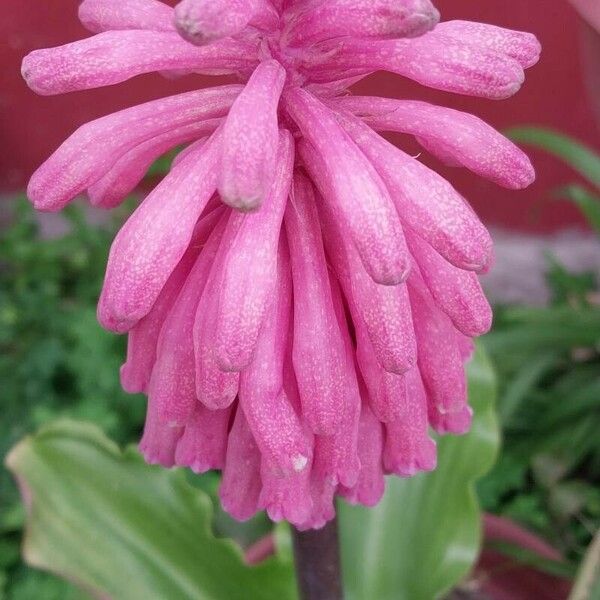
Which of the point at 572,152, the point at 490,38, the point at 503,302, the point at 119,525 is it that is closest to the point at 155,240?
the point at 490,38

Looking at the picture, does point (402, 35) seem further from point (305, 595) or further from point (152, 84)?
point (152, 84)

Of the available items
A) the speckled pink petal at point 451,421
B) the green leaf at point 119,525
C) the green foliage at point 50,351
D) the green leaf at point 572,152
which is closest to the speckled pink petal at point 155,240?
the speckled pink petal at point 451,421

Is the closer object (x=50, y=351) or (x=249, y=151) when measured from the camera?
(x=249, y=151)

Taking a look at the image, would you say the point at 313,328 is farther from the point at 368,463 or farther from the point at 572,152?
the point at 572,152

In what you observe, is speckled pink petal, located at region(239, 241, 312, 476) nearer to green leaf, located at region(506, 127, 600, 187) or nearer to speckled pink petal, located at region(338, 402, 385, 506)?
speckled pink petal, located at region(338, 402, 385, 506)

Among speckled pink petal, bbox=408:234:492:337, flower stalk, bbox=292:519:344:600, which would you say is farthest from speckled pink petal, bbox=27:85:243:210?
flower stalk, bbox=292:519:344:600

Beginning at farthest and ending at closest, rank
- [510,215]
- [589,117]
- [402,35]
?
[510,215] < [589,117] < [402,35]

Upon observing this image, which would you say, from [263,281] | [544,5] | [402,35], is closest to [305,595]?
[263,281]
